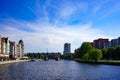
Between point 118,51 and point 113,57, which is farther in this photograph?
point 113,57

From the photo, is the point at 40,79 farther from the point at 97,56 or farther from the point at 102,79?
the point at 97,56

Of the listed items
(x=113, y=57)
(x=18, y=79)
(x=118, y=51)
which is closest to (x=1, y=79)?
(x=18, y=79)

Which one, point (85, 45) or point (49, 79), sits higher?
point (85, 45)

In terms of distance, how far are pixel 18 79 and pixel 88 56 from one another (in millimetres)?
100825

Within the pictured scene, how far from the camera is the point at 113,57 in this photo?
169375 mm

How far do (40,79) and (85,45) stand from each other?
116 metres

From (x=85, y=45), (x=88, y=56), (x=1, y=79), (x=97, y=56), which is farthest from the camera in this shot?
(x=85, y=45)

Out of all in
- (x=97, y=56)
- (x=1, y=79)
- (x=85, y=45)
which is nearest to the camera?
(x=1, y=79)

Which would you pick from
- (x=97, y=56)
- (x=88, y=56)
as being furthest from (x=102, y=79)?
(x=88, y=56)

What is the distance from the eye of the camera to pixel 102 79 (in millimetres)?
53906

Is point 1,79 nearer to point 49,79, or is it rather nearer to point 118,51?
point 49,79

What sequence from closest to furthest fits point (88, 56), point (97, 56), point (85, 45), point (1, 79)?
1. point (1, 79)
2. point (97, 56)
3. point (88, 56)
4. point (85, 45)

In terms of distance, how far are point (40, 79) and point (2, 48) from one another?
12470cm

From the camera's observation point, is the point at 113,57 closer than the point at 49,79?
No
